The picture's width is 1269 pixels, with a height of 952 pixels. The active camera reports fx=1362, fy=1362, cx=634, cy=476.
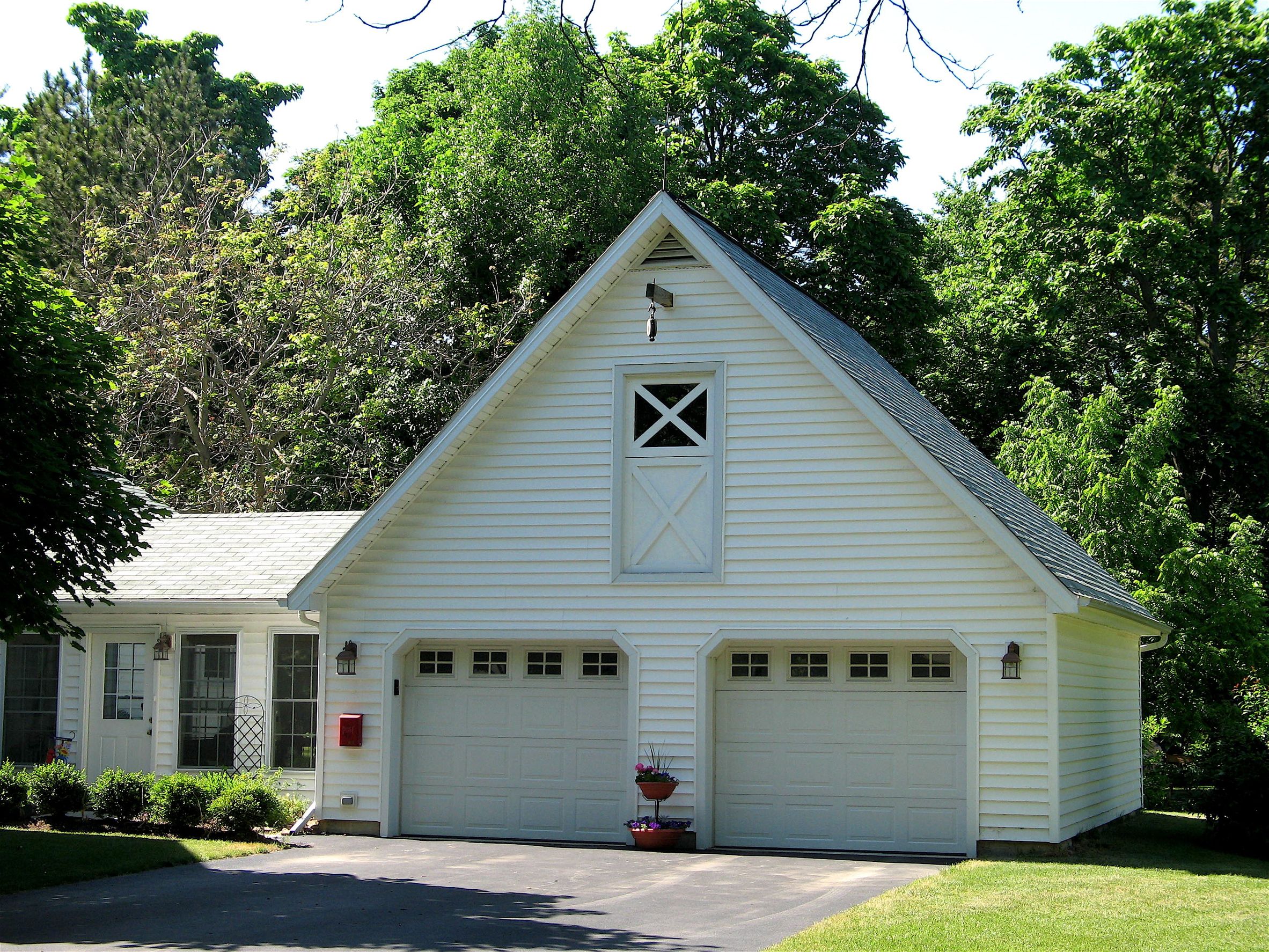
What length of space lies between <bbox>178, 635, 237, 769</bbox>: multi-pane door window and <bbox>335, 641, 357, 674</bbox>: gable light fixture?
94.4 inches

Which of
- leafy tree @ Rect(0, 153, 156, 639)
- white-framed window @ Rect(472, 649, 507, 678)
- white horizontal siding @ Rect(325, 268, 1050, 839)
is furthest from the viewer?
white-framed window @ Rect(472, 649, 507, 678)

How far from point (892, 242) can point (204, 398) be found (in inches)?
595

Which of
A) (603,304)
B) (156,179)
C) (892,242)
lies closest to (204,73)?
(156,179)

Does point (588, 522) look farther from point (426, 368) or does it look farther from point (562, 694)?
point (426, 368)

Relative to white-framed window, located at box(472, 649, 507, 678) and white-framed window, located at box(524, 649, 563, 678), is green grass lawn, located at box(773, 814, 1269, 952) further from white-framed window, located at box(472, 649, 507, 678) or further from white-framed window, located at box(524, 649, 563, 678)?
white-framed window, located at box(472, 649, 507, 678)

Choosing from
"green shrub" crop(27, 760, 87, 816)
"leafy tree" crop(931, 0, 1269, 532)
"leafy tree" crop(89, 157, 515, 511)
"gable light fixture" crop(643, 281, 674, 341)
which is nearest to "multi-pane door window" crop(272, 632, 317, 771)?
"green shrub" crop(27, 760, 87, 816)

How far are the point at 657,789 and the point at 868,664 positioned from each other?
2.77 meters

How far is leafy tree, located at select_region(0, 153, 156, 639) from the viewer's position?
12227 millimetres

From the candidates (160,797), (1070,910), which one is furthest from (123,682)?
(1070,910)

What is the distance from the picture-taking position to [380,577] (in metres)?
16.4

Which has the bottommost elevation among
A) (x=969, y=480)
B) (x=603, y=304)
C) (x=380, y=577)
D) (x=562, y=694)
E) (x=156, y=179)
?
(x=562, y=694)

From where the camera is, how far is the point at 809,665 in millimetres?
15539

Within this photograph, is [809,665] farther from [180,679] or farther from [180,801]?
[180,679]

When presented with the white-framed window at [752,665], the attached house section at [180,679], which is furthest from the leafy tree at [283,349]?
the white-framed window at [752,665]
